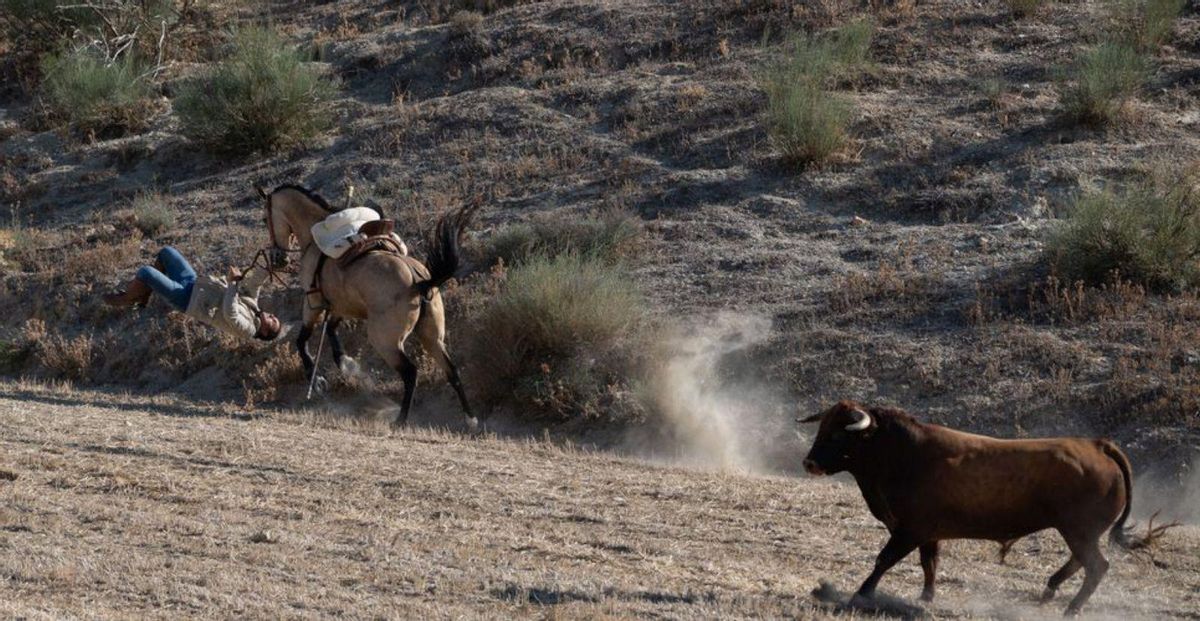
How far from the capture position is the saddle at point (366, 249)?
14.5 meters

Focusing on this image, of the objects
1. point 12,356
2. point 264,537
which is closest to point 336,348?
point 12,356

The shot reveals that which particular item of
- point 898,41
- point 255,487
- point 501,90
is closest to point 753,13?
point 898,41

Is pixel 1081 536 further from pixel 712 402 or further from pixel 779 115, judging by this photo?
pixel 779 115

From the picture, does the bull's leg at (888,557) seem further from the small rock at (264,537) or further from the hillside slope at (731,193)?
the hillside slope at (731,193)

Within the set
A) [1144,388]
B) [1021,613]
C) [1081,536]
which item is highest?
[1081,536]

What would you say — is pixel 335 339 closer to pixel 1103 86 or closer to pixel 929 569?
pixel 929 569

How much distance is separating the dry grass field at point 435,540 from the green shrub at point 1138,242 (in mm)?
4532

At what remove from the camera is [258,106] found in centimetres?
2317

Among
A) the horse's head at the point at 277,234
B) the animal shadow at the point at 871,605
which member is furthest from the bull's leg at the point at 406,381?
the animal shadow at the point at 871,605

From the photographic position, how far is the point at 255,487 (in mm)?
10703

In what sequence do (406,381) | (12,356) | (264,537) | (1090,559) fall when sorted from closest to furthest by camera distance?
(1090,559) < (264,537) < (406,381) < (12,356)

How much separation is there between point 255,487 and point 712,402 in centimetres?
532

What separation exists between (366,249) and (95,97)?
12.5 m

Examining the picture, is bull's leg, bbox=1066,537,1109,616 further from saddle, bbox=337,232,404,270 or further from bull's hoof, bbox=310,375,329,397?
bull's hoof, bbox=310,375,329,397
